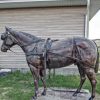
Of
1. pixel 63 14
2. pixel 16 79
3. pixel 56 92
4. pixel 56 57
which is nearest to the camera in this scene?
pixel 56 57

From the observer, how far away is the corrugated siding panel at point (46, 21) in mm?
9719

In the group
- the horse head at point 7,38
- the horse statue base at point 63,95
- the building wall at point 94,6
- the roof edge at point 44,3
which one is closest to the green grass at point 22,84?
the horse statue base at point 63,95

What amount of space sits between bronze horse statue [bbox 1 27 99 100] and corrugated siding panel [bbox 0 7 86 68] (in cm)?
408

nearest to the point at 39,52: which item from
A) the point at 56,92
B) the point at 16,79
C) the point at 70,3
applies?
the point at 56,92

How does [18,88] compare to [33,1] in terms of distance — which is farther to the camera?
[33,1]

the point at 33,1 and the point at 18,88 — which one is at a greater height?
the point at 33,1

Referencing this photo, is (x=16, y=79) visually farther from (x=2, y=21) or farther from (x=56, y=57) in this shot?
(x=56, y=57)

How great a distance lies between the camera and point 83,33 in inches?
385

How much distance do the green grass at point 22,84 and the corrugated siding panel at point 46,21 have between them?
1095 millimetres

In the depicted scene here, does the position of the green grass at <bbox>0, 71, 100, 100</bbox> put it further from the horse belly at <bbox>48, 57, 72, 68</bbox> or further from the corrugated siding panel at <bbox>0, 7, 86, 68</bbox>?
the horse belly at <bbox>48, 57, 72, 68</bbox>

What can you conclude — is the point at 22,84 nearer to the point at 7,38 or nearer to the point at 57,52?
the point at 7,38

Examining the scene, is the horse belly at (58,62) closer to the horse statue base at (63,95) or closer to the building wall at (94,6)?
the horse statue base at (63,95)

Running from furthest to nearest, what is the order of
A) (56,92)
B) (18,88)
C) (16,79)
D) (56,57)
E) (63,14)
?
(63,14), (16,79), (18,88), (56,92), (56,57)

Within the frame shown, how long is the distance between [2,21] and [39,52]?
4.82 meters
